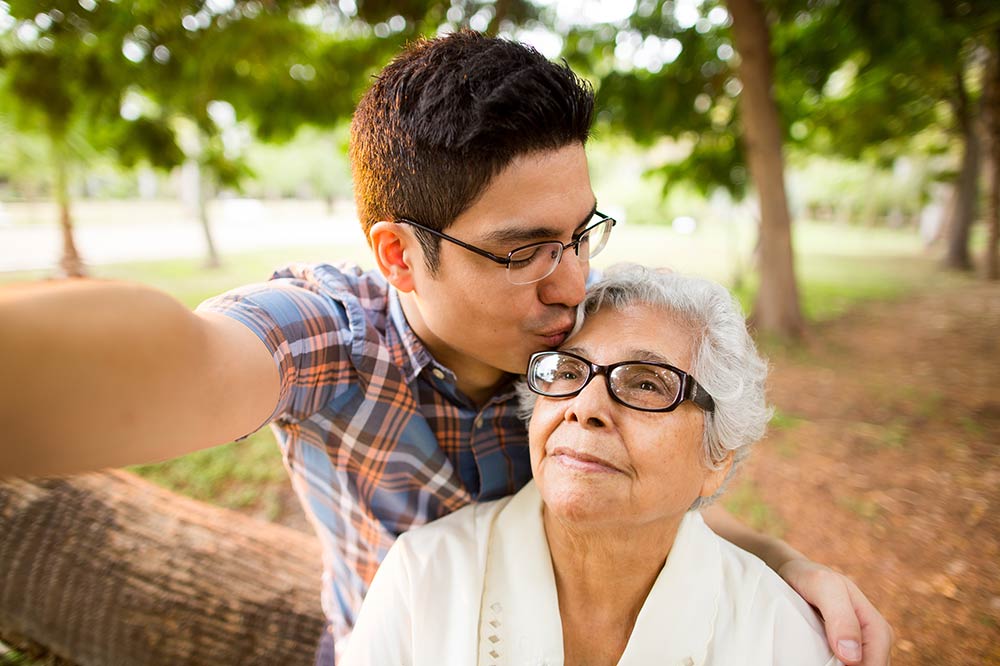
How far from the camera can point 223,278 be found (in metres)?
13.6

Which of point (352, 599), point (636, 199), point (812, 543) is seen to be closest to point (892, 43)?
point (812, 543)

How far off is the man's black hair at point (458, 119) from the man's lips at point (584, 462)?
58 cm

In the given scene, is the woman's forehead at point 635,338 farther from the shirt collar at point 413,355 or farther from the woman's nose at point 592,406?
the shirt collar at point 413,355

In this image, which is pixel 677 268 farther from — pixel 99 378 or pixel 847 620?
pixel 99 378

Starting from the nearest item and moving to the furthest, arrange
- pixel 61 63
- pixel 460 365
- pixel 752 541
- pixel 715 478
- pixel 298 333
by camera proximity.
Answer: pixel 298 333 → pixel 715 478 → pixel 460 365 → pixel 752 541 → pixel 61 63

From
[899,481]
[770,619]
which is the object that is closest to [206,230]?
[899,481]

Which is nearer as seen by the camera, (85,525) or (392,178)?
(392,178)

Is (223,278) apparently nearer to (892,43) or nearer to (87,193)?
(892,43)

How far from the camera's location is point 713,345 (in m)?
1.54

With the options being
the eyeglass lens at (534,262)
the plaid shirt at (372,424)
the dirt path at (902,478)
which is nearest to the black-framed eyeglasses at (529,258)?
the eyeglass lens at (534,262)

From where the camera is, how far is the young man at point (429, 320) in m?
1.33

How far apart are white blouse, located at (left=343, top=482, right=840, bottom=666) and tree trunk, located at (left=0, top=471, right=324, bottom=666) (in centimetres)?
105

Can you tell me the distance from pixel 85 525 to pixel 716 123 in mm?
7725

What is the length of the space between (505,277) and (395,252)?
34 centimetres
